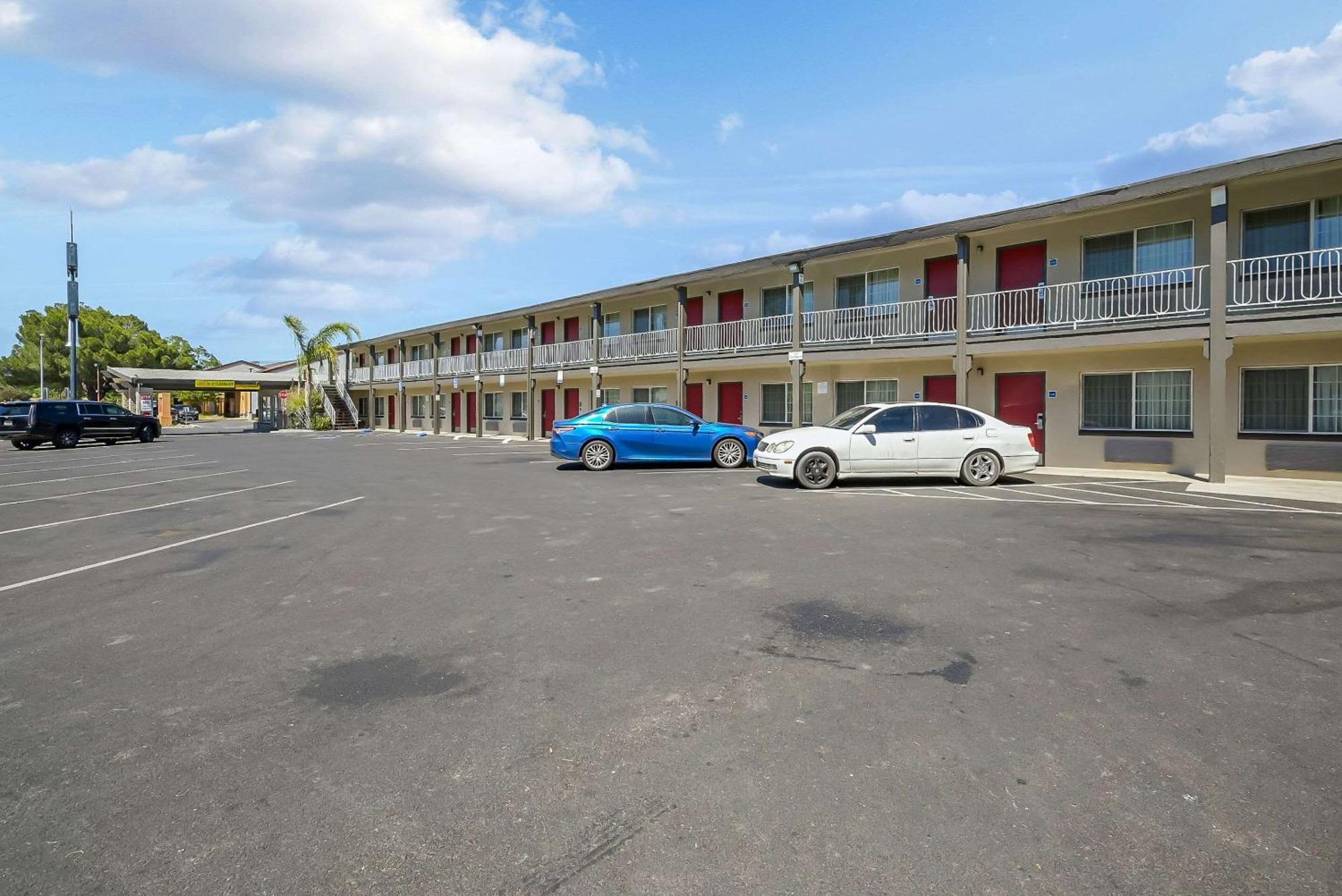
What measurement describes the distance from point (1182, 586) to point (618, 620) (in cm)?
449

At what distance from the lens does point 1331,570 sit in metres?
6.28

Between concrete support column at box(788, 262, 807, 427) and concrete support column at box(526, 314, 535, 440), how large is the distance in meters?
14.1

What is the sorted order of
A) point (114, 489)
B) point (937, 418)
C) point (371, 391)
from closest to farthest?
1. point (937, 418)
2. point (114, 489)
3. point (371, 391)

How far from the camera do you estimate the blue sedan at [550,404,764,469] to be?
53.3 feet

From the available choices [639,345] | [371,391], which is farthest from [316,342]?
[639,345]

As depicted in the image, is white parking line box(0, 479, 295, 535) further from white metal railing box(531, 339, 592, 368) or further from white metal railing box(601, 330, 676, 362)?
white metal railing box(531, 339, 592, 368)

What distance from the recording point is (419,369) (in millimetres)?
40844

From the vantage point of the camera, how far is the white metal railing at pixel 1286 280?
12.8 metres

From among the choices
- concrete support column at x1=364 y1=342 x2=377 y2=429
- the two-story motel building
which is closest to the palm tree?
concrete support column at x1=364 y1=342 x2=377 y2=429

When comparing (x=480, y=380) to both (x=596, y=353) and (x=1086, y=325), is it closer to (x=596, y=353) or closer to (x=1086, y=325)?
(x=596, y=353)

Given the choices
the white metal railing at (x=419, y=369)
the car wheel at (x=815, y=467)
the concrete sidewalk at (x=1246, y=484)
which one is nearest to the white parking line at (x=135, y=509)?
the car wheel at (x=815, y=467)

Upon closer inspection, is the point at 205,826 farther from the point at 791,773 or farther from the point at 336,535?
the point at 336,535

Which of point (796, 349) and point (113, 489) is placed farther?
point (796, 349)

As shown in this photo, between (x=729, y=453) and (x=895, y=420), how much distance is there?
483 centimetres
